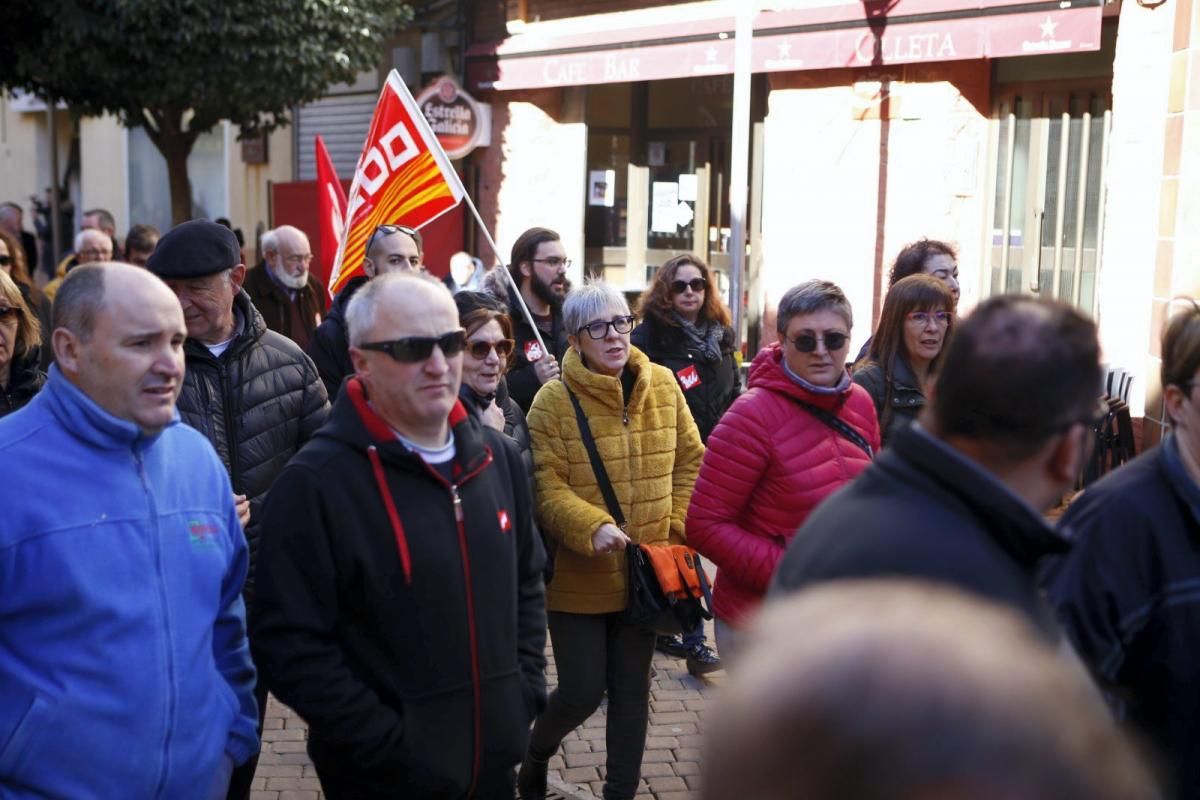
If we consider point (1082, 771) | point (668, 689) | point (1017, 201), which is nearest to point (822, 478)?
point (668, 689)

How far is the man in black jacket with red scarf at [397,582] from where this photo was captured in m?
3.09

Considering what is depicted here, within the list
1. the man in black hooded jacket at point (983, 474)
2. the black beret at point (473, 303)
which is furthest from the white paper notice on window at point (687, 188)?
the man in black hooded jacket at point (983, 474)

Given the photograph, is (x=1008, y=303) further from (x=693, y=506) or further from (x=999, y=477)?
(x=693, y=506)

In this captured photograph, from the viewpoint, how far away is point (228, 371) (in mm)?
4195

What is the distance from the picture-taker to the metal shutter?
18.5 meters

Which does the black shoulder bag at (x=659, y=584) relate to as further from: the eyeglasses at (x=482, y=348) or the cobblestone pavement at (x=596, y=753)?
the cobblestone pavement at (x=596, y=753)

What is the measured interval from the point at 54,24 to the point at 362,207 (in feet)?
28.2

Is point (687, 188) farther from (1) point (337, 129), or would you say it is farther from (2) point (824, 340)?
(2) point (824, 340)

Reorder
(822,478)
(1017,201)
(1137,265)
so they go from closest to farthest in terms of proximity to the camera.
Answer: (822,478) → (1137,265) → (1017,201)

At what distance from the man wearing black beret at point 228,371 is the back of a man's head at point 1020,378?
249 cm

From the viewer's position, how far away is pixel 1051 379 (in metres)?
2.13

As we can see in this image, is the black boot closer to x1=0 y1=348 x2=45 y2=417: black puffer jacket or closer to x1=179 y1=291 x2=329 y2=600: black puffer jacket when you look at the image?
x1=179 y1=291 x2=329 y2=600: black puffer jacket

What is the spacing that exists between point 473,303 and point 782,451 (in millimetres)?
1179

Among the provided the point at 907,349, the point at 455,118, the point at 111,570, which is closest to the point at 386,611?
the point at 111,570
